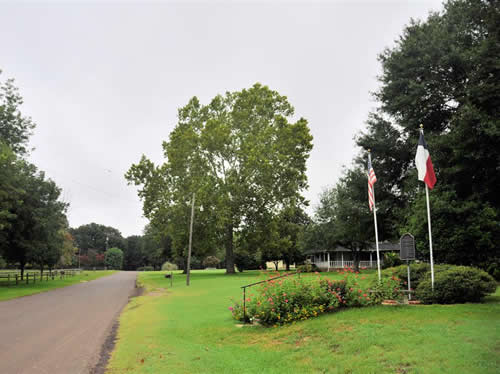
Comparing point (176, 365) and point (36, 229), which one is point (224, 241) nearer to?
point (36, 229)

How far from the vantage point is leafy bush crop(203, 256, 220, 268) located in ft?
287

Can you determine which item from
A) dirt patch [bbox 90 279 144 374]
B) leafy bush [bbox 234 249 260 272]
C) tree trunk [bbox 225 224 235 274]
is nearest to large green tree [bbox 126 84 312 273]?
tree trunk [bbox 225 224 235 274]

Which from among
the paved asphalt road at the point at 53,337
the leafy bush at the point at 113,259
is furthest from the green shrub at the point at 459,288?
the leafy bush at the point at 113,259

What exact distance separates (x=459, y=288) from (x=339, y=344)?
5018 millimetres

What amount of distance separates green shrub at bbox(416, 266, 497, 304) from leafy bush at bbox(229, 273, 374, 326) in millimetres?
1823

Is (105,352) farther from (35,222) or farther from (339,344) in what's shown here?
(35,222)

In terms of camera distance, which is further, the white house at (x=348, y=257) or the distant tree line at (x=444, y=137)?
the white house at (x=348, y=257)

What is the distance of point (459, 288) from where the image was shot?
11.2 m

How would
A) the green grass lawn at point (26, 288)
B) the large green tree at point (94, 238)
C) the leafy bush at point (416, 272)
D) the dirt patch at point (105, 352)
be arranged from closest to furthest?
the dirt patch at point (105, 352) → the leafy bush at point (416, 272) → the green grass lawn at point (26, 288) → the large green tree at point (94, 238)

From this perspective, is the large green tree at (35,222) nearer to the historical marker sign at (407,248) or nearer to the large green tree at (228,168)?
the large green tree at (228,168)

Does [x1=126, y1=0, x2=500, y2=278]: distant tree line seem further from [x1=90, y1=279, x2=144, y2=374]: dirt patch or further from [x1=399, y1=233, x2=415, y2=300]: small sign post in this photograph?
[x1=90, y1=279, x2=144, y2=374]: dirt patch

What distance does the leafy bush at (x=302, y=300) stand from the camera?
36.9ft

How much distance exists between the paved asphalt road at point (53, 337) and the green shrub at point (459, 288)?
930 centimetres

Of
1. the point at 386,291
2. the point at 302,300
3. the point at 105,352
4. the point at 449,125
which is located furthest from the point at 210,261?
the point at 105,352
